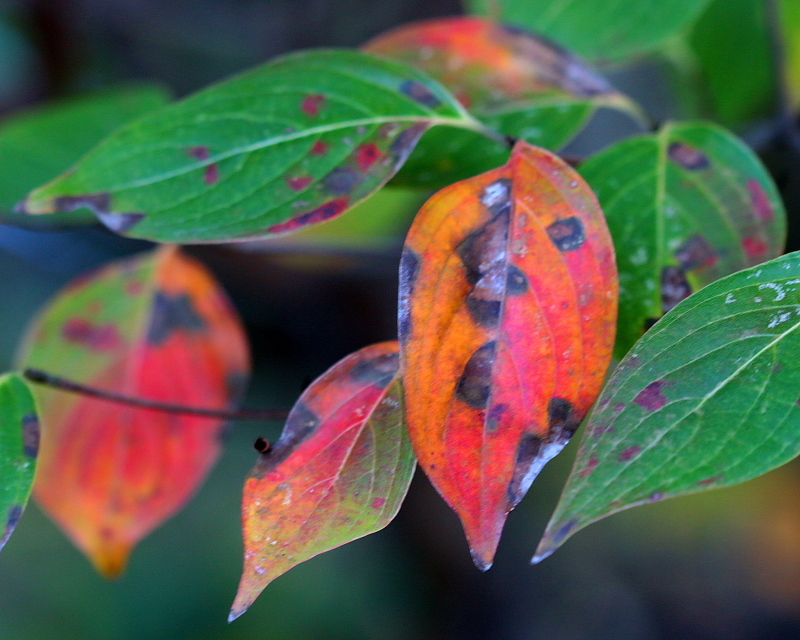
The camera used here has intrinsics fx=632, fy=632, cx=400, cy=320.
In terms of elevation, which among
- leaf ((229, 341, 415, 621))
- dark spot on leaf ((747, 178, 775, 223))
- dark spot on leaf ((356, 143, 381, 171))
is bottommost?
leaf ((229, 341, 415, 621))

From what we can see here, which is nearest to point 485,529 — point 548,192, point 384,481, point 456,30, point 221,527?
point 384,481

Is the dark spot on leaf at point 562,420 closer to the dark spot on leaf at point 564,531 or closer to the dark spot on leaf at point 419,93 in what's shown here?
the dark spot on leaf at point 564,531

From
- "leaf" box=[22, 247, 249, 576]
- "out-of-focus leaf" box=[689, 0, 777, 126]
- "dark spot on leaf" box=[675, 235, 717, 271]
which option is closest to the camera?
"dark spot on leaf" box=[675, 235, 717, 271]

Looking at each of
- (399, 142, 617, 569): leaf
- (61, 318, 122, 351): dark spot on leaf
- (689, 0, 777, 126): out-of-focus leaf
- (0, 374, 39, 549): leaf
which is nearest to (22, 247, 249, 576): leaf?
(61, 318, 122, 351): dark spot on leaf

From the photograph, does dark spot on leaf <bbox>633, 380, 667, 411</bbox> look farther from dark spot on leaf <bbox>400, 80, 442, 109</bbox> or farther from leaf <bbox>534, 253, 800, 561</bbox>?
dark spot on leaf <bbox>400, 80, 442, 109</bbox>

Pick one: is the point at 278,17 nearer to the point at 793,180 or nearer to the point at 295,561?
the point at 793,180

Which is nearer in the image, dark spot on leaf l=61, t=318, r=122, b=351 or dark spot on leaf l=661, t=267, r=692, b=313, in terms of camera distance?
dark spot on leaf l=661, t=267, r=692, b=313

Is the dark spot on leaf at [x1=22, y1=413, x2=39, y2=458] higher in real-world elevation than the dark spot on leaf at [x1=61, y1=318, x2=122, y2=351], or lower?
higher

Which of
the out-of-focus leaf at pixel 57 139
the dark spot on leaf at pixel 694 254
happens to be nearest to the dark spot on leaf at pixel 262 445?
the dark spot on leaf at pixel 694 254
